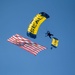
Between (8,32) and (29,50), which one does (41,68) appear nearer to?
(29,50)

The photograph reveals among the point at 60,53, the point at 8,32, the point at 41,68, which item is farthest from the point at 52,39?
the point at 8,32

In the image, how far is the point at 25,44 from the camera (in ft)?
21.0

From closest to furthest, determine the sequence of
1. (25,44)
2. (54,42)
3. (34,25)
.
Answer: (34,25), (54,42), (25,44)

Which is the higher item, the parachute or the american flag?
the parachute

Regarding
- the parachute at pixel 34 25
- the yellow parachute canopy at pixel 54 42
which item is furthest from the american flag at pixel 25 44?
the parachute at pixel 34 25

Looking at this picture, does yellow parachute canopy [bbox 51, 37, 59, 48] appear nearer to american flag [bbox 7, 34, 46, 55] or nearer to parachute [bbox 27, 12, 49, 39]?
american flag [bbox 7, 34, 46, 55]

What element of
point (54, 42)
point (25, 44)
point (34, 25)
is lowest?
point (25, 44)

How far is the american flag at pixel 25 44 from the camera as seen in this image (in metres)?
6.35

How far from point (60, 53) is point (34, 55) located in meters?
0.81

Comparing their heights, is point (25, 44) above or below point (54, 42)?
below

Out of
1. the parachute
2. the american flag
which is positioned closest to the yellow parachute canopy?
the american flag

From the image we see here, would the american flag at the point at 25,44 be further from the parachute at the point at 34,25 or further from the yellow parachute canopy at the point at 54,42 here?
the parachute at the point at 34,25

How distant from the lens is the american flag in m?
6.35

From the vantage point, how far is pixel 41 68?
20.7 ft
